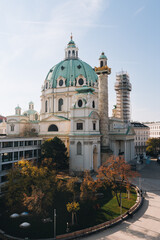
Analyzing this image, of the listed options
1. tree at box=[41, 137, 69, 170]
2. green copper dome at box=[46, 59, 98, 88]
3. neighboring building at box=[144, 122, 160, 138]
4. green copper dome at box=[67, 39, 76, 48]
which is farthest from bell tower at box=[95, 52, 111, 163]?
neighboring building at box=[144, 122, 160, 138]

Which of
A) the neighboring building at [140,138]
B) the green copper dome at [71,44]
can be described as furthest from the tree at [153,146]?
the green copper dome at [71,44]

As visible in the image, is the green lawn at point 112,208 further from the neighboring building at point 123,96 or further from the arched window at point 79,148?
the neighboring building at point 123,96

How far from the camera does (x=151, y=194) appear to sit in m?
37.1

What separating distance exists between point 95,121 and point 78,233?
32.6 m

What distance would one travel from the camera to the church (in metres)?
50.7

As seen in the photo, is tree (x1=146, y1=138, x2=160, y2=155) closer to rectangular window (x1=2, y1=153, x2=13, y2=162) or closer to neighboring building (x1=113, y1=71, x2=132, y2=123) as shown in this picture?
neighboring building (x1=113, y1=71, x2=132, y2=123)

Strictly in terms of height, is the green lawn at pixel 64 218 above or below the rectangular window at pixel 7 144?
below

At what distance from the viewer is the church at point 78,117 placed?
5069 centimetres

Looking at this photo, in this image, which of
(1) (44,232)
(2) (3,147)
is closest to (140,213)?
(1) (44,232)

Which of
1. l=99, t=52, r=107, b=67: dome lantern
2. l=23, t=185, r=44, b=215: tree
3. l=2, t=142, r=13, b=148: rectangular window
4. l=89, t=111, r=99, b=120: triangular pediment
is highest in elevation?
l=99, t=52, r=107, b=67: dome lantern

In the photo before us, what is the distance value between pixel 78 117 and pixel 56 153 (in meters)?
10.3

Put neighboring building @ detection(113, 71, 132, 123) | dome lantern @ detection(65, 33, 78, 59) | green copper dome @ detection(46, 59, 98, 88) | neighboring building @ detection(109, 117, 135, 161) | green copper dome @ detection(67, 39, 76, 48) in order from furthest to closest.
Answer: neighboring building @ detection(113, 71, 132, 123) < green copper dome @ detection(67, 39, 76, 48) < dome lantern @ detection(65, 33, 78, 59) < green copper dome @ detection(46, 59, 98, 88) < neighboring building @ detection(109, 117, 135, 161)

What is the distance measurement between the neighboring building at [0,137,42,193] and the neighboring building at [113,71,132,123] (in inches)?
1500

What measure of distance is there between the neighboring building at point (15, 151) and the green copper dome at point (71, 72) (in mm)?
21750
